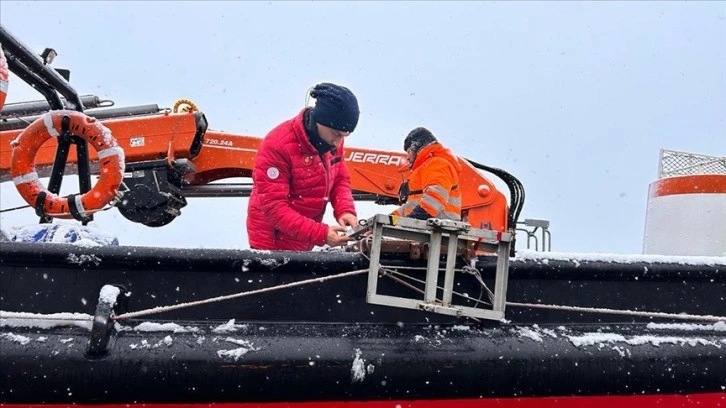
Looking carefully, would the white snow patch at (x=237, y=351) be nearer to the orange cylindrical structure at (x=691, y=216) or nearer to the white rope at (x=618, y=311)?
the white rope at (x=618, y=311)

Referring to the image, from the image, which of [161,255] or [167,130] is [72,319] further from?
[167,130]

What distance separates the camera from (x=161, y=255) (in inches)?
84.4

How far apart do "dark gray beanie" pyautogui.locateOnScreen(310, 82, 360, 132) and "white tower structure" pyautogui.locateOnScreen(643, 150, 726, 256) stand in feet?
Result: 5.89

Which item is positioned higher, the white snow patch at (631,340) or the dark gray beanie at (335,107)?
the dark gray beanie at (335,107)

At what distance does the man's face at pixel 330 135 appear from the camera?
320 cm

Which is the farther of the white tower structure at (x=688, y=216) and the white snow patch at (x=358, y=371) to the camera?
the white tower structure at (x=688, y=216)

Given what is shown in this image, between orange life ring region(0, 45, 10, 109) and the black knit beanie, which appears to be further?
the black knit beanie

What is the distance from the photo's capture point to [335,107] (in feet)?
10.4

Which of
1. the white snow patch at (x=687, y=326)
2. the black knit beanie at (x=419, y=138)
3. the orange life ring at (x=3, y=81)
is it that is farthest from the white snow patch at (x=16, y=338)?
the black knit beanie at (x=419, y=138)

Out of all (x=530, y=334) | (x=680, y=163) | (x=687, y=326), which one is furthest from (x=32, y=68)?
(x=680, y=163)

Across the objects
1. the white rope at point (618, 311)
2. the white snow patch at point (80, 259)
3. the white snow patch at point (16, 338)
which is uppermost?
the white snow patch at point (80, 259)

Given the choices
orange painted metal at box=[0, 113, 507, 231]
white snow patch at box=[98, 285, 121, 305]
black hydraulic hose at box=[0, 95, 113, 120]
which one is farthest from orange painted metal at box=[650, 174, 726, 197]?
black hydraulic hose at box=[0, 95, 113, 120]

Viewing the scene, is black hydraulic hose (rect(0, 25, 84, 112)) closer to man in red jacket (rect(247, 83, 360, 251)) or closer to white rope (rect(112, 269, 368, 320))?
man in red jacket (rect(247, 83, 360, 251))

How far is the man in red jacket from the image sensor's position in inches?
123
